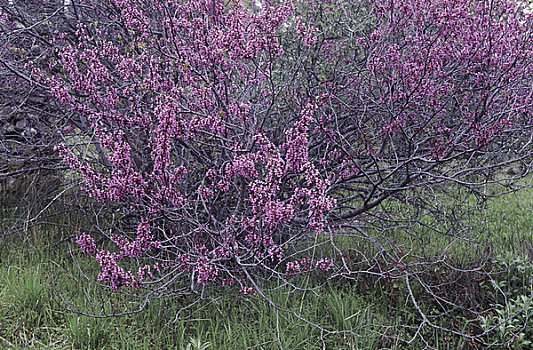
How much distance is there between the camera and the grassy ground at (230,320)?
10.4 feet

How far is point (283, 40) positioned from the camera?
4.93 metres

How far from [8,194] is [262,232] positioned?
189 inches

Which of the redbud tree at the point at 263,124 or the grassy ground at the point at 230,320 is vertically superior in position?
the redbud tree at the point at 263,124

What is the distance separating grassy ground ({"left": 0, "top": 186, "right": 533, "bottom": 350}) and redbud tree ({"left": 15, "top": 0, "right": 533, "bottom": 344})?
23cm

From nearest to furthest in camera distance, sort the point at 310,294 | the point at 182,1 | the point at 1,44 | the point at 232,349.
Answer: the point at 232,349, the point at 310,294, the point at 182,1, the point at 1,44

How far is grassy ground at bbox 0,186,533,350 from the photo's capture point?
316cm

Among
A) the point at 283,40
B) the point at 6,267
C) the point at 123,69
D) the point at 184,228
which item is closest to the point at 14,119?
the point at 6,267

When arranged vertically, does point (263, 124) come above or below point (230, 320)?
above

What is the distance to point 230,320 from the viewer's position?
350 cm

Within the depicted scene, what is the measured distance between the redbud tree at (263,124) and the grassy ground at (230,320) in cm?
23

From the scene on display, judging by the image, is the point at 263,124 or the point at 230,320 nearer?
the point at 230,320

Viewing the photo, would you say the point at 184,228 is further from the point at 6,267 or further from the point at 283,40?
the point at 283,40

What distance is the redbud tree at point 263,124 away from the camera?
3.17m

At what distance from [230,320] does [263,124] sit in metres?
1.87
